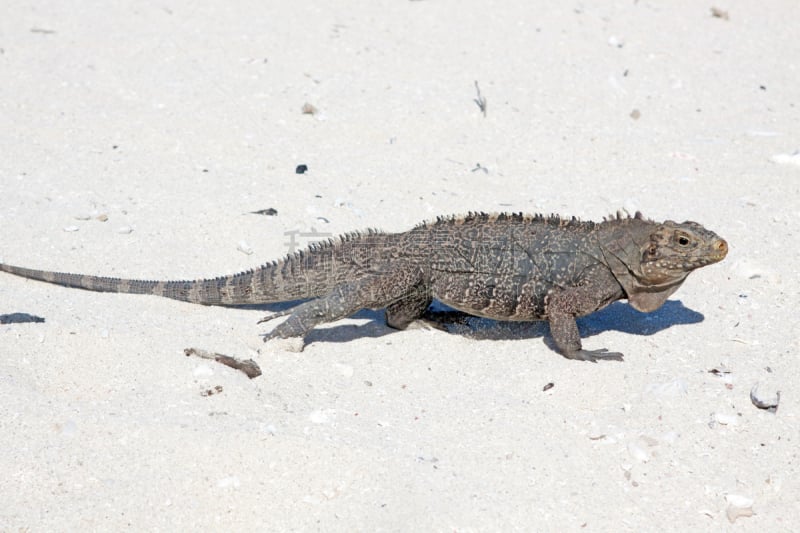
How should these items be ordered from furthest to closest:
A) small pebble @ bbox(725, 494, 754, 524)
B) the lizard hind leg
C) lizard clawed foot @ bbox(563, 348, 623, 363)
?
the lizard hind leg
lizard clawed foot @ bbox(563, 348, 623, 363)
small pebble @ bbox(725, 494, 754, 524)

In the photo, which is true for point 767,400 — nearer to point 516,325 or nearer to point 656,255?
point 656,255

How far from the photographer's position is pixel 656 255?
612 cm

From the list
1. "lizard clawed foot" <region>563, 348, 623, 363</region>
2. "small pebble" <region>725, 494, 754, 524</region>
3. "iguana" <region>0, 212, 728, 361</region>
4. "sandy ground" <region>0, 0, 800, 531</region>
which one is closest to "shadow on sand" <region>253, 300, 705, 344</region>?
"sandy ground" <region>0, 0, 800, 531</region>

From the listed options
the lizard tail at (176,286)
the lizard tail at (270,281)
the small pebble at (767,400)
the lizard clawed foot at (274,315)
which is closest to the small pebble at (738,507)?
the small pebble at (767,400)

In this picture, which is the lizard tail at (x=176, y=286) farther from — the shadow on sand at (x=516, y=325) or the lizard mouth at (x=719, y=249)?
the lizard mouth at (x=719, y=249)

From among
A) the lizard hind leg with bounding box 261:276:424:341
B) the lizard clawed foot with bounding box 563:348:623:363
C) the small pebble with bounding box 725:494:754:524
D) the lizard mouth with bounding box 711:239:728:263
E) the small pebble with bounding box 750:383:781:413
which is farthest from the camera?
the lizard hind leg with bounding box 261:276:424:341

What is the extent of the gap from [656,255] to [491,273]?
1.22 m

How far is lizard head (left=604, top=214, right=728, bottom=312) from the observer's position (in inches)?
237

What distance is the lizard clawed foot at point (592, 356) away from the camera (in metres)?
6.08

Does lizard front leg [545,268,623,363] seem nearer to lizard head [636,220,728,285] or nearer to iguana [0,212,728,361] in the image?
iguana [0,212,728,361]

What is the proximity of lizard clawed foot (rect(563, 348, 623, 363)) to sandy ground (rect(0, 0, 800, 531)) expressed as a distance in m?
0.09

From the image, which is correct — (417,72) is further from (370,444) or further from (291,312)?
(370,444)

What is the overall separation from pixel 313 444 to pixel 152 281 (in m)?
2.55

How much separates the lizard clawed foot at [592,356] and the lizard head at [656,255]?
0.50 m
